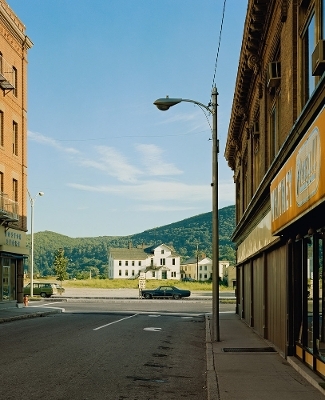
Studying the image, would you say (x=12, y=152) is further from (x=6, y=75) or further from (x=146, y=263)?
(x=146, y=263)

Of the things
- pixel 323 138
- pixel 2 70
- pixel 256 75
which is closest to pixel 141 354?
pixel 323 138

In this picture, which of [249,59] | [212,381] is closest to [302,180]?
[212,381]

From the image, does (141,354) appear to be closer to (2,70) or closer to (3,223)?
(3,223)

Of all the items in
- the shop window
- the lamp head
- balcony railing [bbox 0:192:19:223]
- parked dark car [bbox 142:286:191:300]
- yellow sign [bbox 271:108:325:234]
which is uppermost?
the lamp head

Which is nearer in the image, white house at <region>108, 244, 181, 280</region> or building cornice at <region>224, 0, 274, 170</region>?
building cornice at <region>224, 0, 274, 170</region>

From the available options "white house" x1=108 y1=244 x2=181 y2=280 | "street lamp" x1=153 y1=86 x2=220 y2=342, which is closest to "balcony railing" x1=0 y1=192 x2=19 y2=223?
"street lamp" x1=153 y1=86 x2=220 y2=342

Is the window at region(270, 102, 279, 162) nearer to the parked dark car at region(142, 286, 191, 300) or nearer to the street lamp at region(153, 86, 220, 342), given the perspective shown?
the street lamp at region(153, 86, 220, 342)

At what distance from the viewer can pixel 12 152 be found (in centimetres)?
3969

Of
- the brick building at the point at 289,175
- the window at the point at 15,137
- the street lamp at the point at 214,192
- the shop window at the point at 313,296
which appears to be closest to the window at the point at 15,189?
the window at the point at 15,137

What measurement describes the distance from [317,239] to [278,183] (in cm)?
197

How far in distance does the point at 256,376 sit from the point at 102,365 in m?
3.57

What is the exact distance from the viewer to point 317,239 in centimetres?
1141

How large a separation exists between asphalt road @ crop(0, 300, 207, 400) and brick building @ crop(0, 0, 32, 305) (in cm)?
1642

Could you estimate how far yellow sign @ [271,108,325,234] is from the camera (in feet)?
26.5
